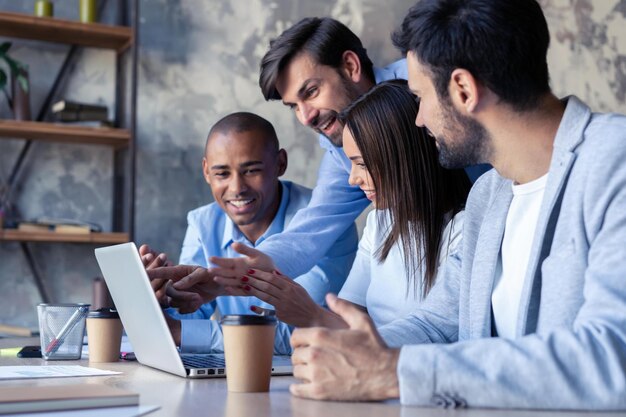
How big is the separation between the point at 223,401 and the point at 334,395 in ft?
0.50

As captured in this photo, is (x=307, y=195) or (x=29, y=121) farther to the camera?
(x=29, y=121)

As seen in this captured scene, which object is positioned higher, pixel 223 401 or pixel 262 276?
pixel 262 276

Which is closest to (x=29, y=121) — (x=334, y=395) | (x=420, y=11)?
(x=420, y=11)

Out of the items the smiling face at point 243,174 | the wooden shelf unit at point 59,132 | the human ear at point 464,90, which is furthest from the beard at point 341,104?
the wooden shelf unit at point 59,132

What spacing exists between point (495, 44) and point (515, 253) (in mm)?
370

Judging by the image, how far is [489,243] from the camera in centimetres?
157

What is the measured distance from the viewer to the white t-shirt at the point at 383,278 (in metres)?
2.01

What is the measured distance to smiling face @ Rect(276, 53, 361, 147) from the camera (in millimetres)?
2750

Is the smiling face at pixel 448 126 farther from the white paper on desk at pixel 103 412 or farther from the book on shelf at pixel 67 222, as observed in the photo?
the book on shelf at pixel 67 222

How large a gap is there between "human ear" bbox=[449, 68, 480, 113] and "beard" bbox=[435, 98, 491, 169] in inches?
0.7

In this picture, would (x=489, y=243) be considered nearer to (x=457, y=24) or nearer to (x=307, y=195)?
(x=457, y=24)

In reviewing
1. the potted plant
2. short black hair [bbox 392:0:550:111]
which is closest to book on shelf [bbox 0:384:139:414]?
short black hair [bbox 392:0:550:111]

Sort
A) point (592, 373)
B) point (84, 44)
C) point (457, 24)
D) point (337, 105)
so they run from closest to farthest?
point (592, 373) → point (457, 24) → point (337, 105) → point (84, 44)

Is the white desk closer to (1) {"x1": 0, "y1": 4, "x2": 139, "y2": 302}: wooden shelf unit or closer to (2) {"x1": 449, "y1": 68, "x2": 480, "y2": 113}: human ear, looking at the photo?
(2) {"x1": 449, "y1": 68, "x2": 480, "y2": 113}: human ear
